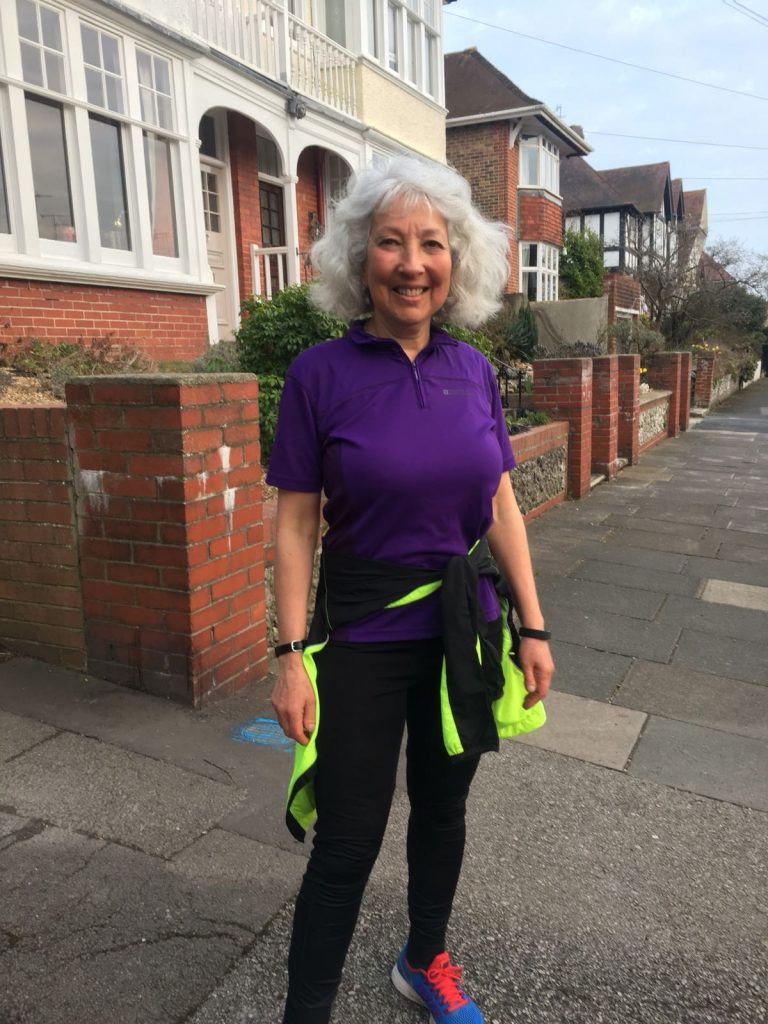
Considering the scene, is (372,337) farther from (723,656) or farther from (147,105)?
(147,105)

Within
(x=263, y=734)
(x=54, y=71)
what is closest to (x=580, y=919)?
(x=263, y=734)

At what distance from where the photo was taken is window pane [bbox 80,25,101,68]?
7.88 m

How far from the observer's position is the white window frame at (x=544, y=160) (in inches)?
896

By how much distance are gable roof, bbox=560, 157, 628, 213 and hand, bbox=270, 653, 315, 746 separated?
37754 millimetres

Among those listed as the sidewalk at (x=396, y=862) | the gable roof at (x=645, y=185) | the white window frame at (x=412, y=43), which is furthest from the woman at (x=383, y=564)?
the gable roof at (x=645, y=185)

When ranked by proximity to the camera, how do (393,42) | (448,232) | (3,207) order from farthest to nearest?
1. (393,42)
2. (3,207)
3. (448,232)

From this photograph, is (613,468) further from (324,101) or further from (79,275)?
(324,101)

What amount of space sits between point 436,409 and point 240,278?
1103 cm

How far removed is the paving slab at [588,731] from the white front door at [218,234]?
8.99 metres

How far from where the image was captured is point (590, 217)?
36.2 meters

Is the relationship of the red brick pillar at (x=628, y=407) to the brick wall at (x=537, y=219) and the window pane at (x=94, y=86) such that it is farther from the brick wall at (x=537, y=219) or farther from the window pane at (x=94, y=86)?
the brick wall at (x=537, y=219)

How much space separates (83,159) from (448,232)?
24.5 ft

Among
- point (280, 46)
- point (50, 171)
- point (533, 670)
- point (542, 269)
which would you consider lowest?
point (533, 670)

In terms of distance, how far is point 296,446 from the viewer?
1635 millimetres
